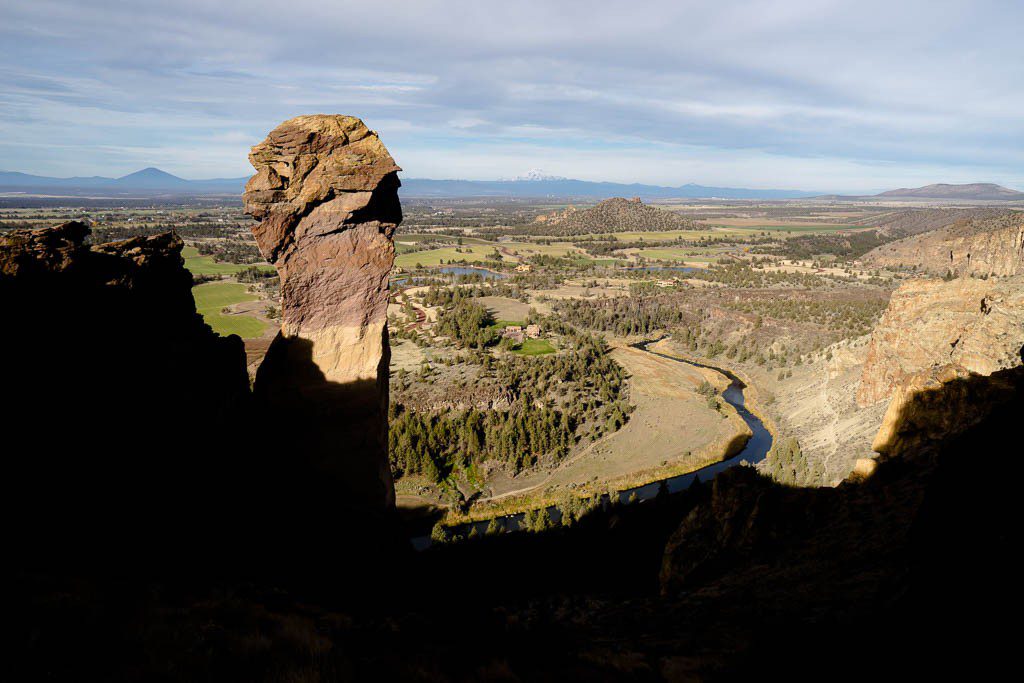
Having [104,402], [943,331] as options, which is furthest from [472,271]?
[104,402]

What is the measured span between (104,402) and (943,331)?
197ft

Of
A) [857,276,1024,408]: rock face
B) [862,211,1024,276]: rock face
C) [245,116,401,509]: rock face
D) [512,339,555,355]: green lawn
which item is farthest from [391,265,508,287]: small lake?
[245,116,401,509]: rock face

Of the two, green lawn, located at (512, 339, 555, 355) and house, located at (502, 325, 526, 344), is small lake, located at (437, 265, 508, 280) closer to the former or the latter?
house, located at (502, 325, 526, 344)

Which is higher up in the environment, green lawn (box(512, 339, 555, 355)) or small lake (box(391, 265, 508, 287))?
small lake (box(391, 265, 508, 287))

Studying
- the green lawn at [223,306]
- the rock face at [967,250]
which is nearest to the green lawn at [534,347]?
the green lawn at [223,306]

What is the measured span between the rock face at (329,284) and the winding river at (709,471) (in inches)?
811

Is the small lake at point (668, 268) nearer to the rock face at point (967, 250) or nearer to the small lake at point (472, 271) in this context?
the small lake at point (472, 271)

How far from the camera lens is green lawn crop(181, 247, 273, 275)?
150m

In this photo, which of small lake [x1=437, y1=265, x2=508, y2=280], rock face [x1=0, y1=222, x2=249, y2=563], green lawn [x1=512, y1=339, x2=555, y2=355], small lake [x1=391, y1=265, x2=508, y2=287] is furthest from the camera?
small lake [x1=437, y1=265, x2=508, y2=280]

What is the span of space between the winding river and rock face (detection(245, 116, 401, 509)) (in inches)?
811

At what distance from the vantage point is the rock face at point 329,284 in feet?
56.0

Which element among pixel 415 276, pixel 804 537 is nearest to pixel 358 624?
pixel 804 537

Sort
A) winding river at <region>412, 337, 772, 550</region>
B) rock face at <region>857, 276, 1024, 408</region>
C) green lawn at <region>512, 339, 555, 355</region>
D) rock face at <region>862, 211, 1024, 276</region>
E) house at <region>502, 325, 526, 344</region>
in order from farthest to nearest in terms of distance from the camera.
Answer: rock face at <region>862, 211, 1024, 276</region> → house at <region>502, 325, 526, 344</region> → green lawn at <region>512, 339, 555, 355</region> → winding river at <region>412, 337, 772, 550</region> → rock face at <region>857, 276, 1024, 408</region>

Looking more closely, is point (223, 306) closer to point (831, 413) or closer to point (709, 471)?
point (709, 471)
